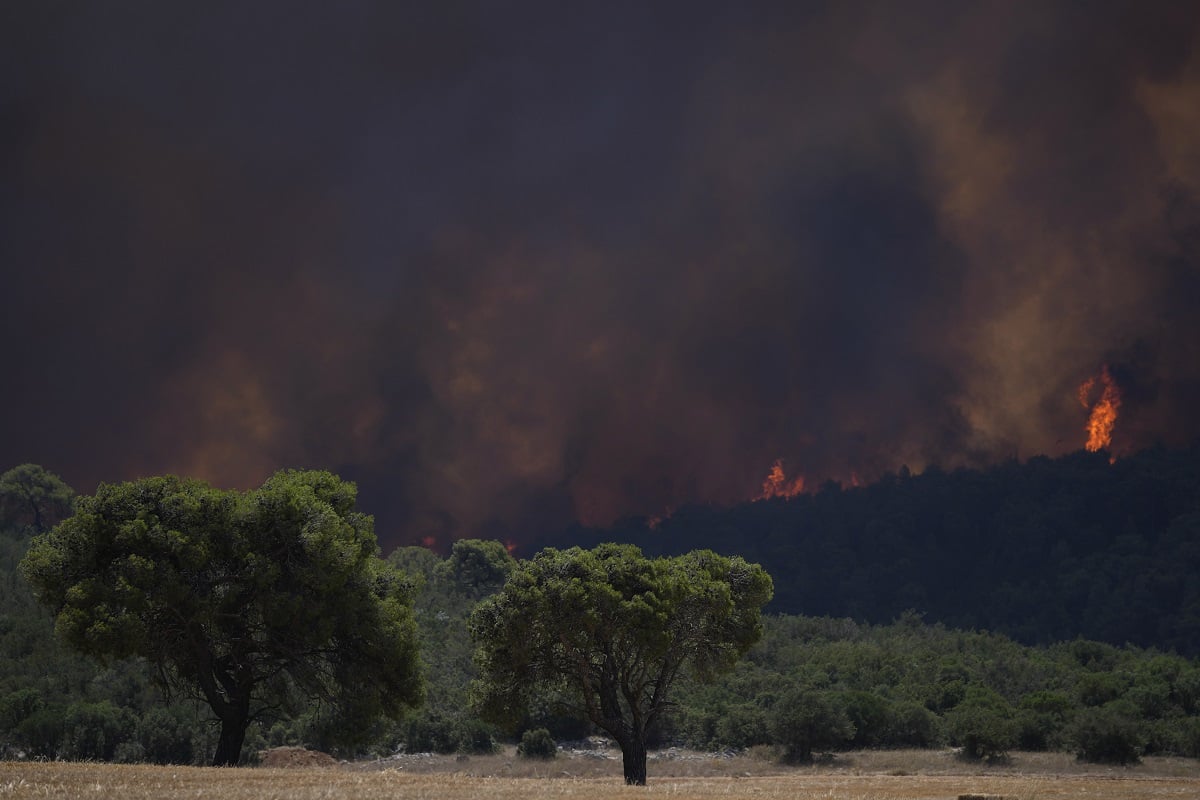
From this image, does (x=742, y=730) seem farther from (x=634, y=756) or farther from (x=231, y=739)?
(x=231, y=739)

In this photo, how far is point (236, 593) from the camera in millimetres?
44844

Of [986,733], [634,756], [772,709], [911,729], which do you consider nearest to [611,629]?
[634,756]

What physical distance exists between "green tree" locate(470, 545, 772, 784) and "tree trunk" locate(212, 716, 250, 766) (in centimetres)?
1149

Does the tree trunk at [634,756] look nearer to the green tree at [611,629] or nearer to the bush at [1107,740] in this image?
the green tree at [611,629]

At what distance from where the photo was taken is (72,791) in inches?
930

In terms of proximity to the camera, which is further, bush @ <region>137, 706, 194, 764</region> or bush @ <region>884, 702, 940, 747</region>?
bush @ <region>884, 702, 940, 747</region>

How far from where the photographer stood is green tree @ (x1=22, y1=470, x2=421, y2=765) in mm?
42125

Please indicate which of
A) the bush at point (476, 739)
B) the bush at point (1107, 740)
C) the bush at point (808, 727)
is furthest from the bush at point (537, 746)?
the bush at point (1107, 740)

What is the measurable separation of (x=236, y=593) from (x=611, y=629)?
694 inches

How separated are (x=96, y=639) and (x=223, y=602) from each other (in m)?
5.63

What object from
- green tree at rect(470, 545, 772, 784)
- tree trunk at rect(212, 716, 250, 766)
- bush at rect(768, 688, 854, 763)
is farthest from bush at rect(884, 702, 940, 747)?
tree trunk at rect(212, 716, 250, 766)

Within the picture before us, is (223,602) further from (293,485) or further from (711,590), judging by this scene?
(711,590)

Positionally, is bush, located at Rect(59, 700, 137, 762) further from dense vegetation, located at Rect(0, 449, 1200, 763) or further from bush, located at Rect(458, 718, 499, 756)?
bush, located at Rect(458, 718, 499, 756)

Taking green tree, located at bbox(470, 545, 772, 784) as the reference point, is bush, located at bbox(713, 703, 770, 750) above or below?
below
